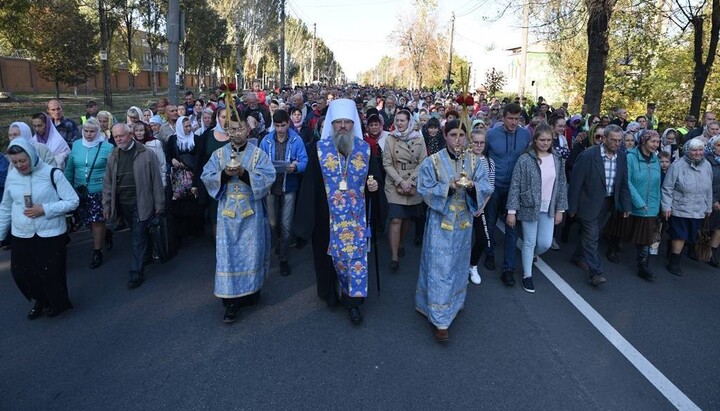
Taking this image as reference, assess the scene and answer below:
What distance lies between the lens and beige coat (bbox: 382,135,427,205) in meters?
6.04

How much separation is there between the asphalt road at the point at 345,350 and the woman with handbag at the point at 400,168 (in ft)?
2.26

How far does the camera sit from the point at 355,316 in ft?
14.8

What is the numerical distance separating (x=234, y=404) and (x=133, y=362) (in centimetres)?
106

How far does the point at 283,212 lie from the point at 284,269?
0.73 metres

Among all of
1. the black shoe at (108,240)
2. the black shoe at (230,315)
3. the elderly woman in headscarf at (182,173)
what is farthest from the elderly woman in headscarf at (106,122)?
the black shoe at (230,315)

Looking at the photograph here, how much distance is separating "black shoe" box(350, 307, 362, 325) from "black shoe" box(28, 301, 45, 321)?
2944 millimetres

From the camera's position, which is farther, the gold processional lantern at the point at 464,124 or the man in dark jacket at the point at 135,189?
the man in dark jacket at the point at 135,189

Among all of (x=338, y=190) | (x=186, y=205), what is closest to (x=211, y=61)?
(x=186, y=205)

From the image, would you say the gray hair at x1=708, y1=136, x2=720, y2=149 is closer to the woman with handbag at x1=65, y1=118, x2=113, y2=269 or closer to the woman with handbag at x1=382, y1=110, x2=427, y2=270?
the woman with handbag at x1=382, y1=110, x2=427, y2=270

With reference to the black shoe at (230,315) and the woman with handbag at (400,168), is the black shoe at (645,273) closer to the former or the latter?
Answer: the woman with handbag at (400,168)

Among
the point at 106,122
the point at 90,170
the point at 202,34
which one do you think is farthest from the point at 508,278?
the point at 202,34

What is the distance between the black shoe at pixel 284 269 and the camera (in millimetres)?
5832

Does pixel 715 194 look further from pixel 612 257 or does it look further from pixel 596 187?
pixel 596 187

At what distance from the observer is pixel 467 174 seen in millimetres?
4438
